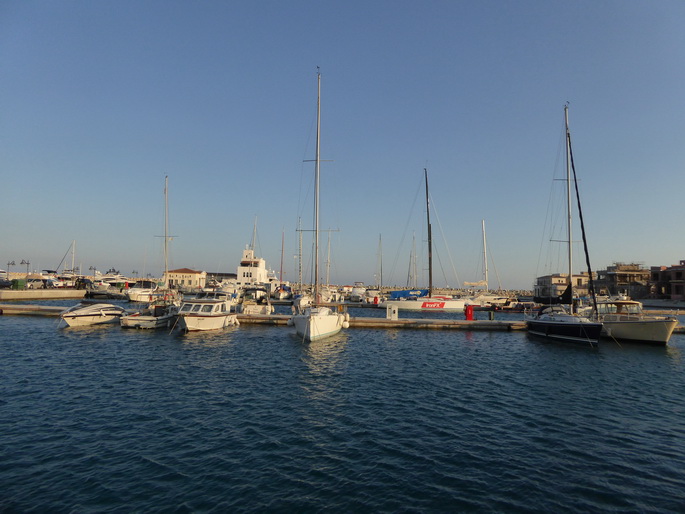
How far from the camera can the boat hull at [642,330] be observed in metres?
28.8

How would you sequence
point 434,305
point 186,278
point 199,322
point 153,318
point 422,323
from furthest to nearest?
1. point 186,278
2. point 434,305
3. point 422,323
4. point 153,318
5. point 199,322

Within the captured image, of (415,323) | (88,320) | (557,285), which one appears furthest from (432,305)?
(557,285)

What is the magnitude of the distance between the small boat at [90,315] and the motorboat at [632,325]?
149 ft

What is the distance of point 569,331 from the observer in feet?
99.2

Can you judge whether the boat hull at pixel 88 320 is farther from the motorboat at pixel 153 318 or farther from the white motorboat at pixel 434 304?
the white motorboat at pixel 434 304

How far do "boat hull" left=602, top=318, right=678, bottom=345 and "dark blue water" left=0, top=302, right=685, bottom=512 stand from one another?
7.13 m

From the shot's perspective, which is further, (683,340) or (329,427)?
(683,340)

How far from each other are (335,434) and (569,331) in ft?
87.0

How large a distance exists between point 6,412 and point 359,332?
26.6m

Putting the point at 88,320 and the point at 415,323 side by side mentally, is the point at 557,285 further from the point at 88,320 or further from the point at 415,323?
the point at 88,320

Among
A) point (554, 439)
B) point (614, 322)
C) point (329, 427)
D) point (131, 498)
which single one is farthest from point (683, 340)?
point (131, 498)

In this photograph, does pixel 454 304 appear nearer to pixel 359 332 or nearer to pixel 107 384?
pixel 359 332

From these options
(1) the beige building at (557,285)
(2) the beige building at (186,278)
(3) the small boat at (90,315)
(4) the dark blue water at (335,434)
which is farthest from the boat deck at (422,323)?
(2) the beige building at (186,278)

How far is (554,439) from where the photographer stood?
11.7m
